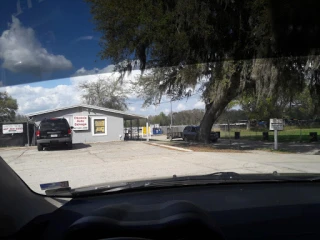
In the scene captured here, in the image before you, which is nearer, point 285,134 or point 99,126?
point 99,126

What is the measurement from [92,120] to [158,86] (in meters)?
1.18

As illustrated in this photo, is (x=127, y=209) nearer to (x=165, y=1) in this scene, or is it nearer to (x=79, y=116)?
(x=79, y=116)

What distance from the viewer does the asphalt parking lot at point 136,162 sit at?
4410 mm

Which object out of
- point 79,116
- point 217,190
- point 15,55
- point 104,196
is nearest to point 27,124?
point 79,116

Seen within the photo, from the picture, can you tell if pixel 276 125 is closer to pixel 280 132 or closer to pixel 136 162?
pixel 280 132

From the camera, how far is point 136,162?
17.9ft

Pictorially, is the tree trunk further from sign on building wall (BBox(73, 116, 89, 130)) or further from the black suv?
the black suv

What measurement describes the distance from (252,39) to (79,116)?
323cm

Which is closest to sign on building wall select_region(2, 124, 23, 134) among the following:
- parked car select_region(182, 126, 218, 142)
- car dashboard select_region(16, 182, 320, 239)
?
car dashboard select_region(16, 182, 320, 239)

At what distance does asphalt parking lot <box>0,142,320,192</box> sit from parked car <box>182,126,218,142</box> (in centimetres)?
31

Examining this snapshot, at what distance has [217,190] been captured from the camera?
304 cm

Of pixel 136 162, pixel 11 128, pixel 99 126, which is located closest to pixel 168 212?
pixel 11 128

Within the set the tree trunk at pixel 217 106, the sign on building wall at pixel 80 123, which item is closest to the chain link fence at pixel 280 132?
the tree trunk at pixel 217 106

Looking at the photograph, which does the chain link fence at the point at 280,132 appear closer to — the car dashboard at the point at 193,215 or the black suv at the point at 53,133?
the car dashboard at the point at 193,215
